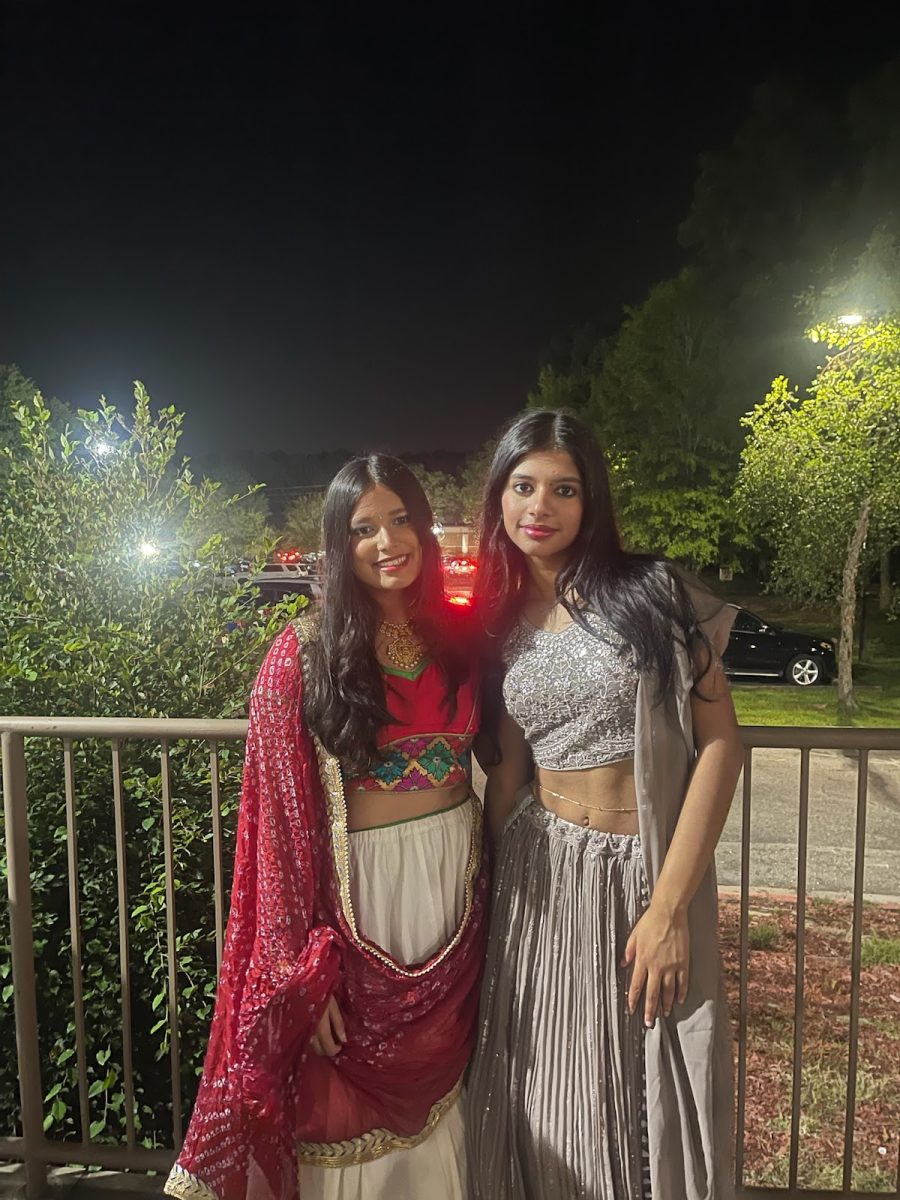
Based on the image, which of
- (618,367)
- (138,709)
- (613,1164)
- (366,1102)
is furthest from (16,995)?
(618,367)

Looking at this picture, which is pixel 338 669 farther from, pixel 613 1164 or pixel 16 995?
pixel 16 995

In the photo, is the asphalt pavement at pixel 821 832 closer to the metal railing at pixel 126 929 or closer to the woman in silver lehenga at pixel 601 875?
the metal railing at pixel 126 929

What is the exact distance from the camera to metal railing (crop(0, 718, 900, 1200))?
1.89 meters

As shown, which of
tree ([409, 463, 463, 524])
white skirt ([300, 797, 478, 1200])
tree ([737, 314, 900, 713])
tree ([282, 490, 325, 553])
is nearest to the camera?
white skirt ([300, 797, 478, 1200])

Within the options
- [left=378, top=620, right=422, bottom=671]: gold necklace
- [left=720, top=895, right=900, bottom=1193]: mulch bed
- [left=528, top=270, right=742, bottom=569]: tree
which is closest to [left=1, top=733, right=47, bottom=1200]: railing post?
[left=378, top=620, right=422, bottom=671]: gold necklace

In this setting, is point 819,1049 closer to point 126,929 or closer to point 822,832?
point 126,929

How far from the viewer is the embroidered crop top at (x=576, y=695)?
161cm

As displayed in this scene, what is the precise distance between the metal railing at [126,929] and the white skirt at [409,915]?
474 mm

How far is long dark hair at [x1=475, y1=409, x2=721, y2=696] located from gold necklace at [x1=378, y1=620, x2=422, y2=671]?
153mm

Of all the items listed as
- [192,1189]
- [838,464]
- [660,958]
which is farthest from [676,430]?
[192,1189]

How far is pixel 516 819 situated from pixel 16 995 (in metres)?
1.32

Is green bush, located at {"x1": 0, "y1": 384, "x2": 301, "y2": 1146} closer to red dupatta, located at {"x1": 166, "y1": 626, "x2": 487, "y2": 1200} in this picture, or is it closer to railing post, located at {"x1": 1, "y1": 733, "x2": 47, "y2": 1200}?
railing post, located at {"x1": 1, "y1": 733, "x2": 47, "y2": 1200}

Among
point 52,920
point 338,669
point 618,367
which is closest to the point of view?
point 338,669

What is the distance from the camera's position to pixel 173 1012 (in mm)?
2092
